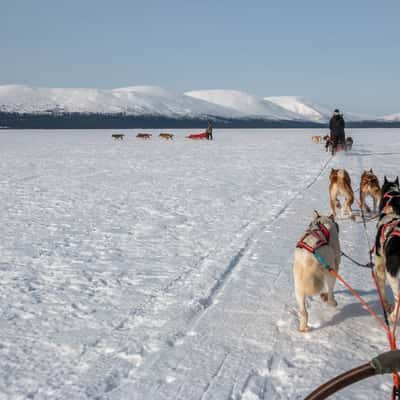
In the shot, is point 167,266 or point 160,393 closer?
point 160,393

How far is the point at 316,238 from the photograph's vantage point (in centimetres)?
343

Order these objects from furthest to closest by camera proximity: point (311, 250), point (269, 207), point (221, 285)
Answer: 1. point (269, 207)
2. point (221, 285)
3. point (311, 250)

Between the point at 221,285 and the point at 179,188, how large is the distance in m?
6.78

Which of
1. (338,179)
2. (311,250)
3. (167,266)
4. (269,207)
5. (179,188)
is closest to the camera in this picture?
(311,250)

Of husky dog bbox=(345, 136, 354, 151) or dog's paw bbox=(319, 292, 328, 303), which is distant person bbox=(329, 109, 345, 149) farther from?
dog's paw bbox=(319, 292, 328, 303)

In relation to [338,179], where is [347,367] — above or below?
below

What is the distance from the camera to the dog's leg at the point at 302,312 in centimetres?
333

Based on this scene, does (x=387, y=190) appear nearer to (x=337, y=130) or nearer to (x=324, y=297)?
(x=324, y=297)

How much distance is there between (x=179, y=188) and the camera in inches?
436

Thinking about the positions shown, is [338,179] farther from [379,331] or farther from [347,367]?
[347,367]

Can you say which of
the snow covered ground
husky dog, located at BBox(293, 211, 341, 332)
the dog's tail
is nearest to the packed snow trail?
the snow covered ground

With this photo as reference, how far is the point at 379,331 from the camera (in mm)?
3418

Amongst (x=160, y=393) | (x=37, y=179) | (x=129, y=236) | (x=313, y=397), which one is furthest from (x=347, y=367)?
(x=37, y=179)

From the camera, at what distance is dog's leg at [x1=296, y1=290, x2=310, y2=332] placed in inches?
131
